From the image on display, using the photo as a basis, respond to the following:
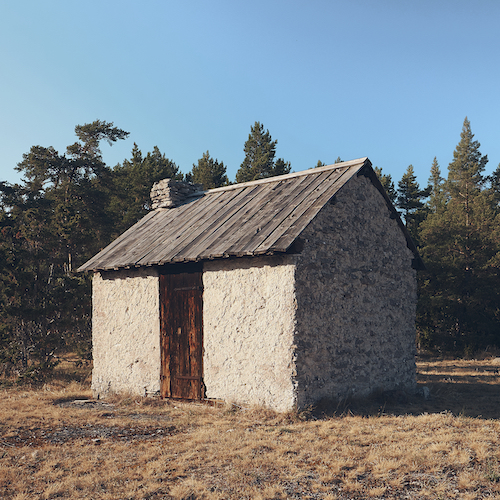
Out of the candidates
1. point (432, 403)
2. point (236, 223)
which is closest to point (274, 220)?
point (236, 223)

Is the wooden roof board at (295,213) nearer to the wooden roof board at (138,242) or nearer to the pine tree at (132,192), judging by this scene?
the wooden roof board at (138,242)

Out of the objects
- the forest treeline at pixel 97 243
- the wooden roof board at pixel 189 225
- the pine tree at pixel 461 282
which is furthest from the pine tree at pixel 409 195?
the wooden roof board at pixel 189 225

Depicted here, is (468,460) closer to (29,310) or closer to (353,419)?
(353,419)

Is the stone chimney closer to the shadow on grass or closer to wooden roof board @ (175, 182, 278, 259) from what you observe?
wooden roof board @ (175, 182, 278, 259)

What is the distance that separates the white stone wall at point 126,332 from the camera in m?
11.1

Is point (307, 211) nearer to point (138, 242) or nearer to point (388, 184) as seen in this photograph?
point (138, 242)

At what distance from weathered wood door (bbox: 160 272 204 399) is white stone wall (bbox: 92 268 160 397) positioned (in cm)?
22

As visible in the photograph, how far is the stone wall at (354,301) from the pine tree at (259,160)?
17.9m

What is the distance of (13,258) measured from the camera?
14.4 metres

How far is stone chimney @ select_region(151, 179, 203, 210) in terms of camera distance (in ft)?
47.0

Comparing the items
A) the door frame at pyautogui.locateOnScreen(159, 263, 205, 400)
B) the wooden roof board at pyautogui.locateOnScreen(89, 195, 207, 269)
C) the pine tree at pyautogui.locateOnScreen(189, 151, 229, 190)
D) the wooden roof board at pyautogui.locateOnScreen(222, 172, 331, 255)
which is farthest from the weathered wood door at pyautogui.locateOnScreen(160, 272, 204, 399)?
the pine tree at pyautogui.locateOnScreen(189, 151, 229, 190)

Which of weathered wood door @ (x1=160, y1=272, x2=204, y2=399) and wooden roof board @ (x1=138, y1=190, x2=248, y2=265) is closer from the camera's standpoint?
weathered wood door @ (x1=160, y1=272, x2=204, y2=399)

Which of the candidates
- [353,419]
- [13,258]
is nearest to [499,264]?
[353,419]

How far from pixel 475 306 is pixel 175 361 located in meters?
17.2
